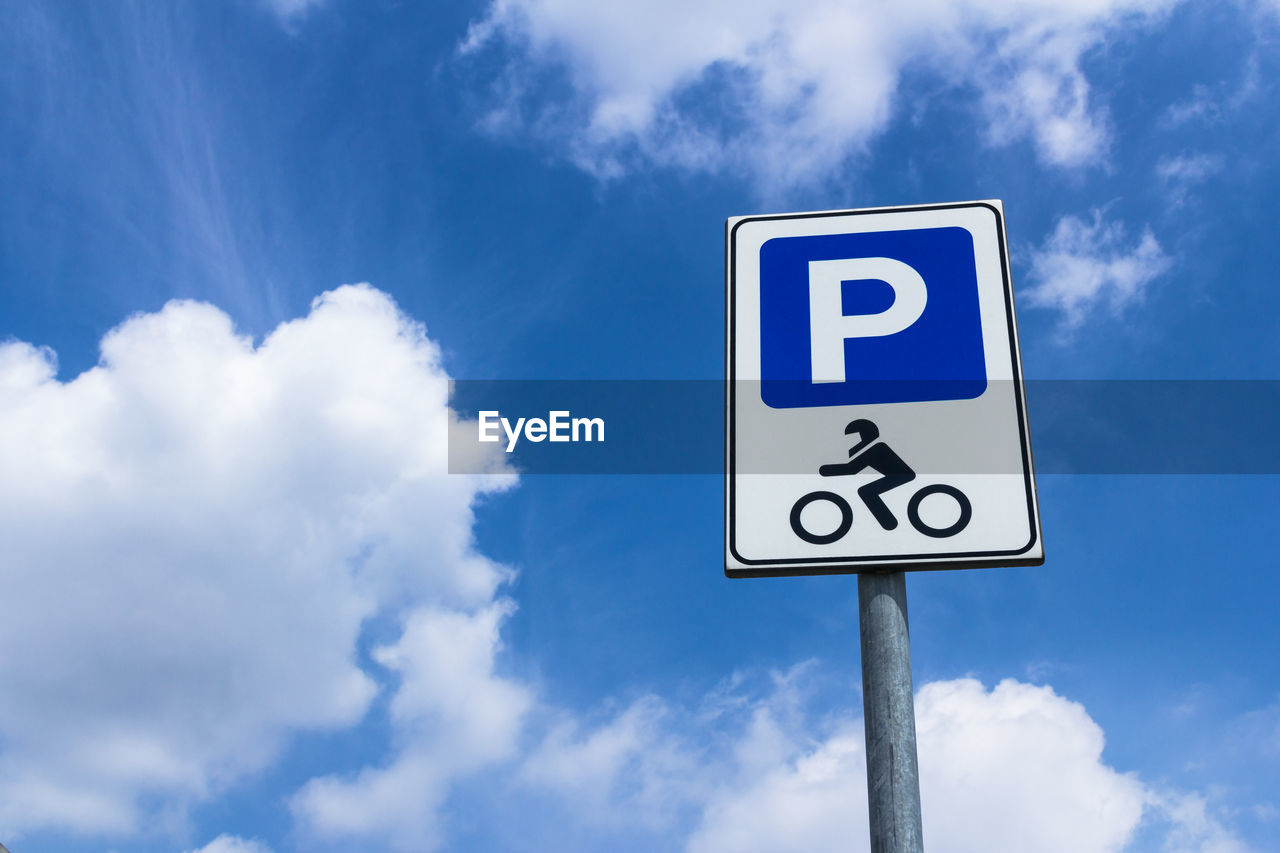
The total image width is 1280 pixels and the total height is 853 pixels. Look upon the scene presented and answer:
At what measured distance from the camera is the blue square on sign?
3500 mm

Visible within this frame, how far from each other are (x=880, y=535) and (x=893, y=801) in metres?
0.81

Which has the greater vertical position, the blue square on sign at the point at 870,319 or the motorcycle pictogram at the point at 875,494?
the blue square on sign at the point at 870,319

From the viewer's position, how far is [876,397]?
11.4 ft

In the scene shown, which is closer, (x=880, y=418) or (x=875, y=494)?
(x=875, y=494)

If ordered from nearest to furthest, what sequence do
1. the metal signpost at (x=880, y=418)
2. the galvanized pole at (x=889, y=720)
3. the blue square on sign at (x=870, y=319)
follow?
the galvanized pole at (x=889, y=720), the metal signpost at (x=880, y=418), the blue square on sign at (x=870, y=319)

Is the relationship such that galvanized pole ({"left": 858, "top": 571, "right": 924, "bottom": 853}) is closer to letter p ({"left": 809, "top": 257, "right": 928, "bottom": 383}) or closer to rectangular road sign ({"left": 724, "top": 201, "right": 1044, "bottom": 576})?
rectangular road sign ({"left": 724, "top": 201, "right": 1044, "bottom": 576})

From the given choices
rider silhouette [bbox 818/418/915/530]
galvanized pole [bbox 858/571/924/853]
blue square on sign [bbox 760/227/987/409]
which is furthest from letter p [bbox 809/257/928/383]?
galvanized pole [bbox 858/571/924/853]

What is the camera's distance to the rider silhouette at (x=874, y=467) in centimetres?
327

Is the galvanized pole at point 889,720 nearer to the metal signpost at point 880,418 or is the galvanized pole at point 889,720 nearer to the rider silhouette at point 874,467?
the metal signpost at point 880,418

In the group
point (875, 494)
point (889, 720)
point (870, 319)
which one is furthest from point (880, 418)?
point (889, 720)

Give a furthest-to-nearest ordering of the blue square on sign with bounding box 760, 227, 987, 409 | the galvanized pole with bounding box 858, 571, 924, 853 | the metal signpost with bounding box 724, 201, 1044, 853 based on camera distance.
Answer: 1. the blue square on sign with bounding box 760, 227, 987, 409
2. the metal signpost with bounding box 724, 201, 1044, 853
3. the galvanized pole with bounding box 858, 571, 924, 853

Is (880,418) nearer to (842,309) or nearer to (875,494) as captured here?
(875,494)

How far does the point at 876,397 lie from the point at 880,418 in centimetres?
9

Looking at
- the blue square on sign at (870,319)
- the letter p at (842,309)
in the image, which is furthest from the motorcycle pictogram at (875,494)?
the letter p at (842,309)
